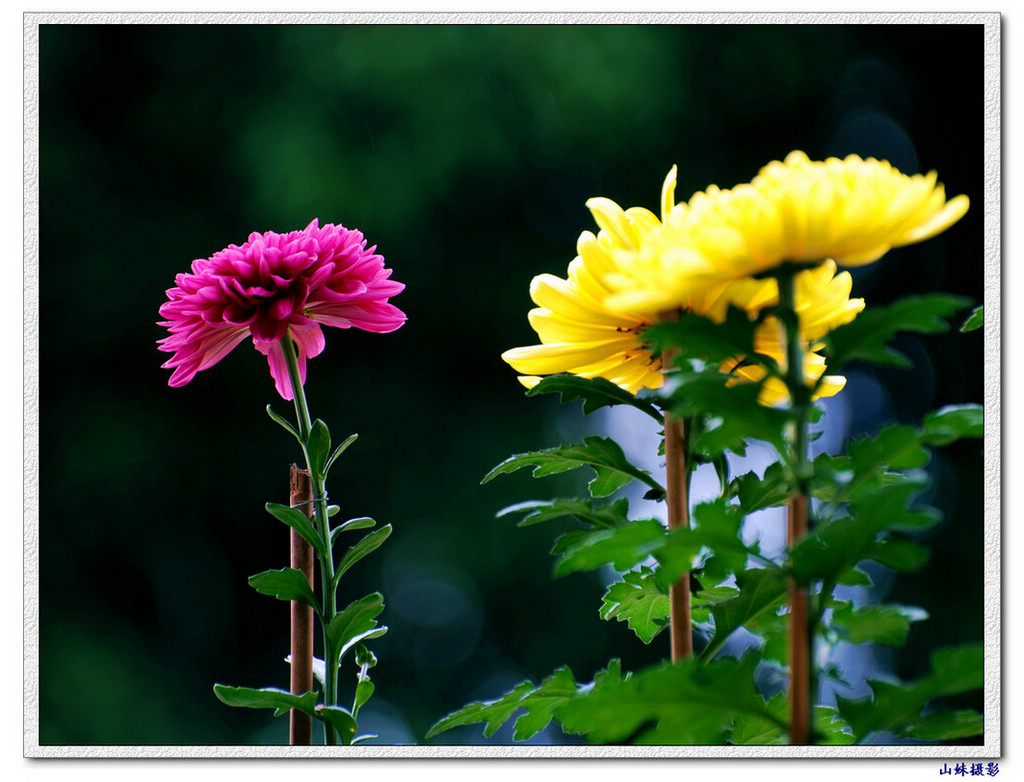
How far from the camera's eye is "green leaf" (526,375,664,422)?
588mm

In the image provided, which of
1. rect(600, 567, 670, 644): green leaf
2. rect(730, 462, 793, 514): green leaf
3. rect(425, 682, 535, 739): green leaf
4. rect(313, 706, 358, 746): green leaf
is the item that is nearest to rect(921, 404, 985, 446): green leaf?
rect(730, 462, 793, 514): green leaf

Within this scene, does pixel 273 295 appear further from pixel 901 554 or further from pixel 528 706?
pixel 901 554

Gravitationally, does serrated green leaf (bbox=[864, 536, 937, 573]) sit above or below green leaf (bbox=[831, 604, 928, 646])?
above

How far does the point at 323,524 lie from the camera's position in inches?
27.3

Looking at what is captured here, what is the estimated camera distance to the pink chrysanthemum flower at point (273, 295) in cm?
68

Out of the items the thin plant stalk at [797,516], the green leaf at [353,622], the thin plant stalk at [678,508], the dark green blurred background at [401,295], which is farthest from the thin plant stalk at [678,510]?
the dark green blurred background at [401,295]

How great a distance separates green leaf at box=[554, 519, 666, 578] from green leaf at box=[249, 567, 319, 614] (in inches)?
10.2

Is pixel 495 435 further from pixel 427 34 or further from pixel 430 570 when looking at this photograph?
pixel 427 34

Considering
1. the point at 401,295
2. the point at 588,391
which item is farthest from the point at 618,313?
the point at 401,295

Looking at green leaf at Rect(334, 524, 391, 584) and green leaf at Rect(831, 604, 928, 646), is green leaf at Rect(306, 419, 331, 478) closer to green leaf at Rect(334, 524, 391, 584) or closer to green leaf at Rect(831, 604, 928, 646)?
green leaf at Rect(334, 524, 391, 584)

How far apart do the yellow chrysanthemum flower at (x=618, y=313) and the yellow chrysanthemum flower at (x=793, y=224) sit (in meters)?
0.07

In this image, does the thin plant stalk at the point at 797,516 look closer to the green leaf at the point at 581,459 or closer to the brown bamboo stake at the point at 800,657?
the brown bamboo stake at the point at 800,657

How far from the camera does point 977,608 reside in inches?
37.4
